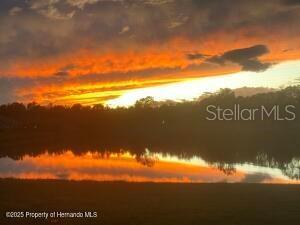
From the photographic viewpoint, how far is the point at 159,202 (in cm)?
661

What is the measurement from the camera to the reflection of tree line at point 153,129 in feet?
24.0

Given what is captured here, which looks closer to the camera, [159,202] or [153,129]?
[159,202]

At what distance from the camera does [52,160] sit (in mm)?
9055

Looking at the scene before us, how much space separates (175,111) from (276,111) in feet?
5.13

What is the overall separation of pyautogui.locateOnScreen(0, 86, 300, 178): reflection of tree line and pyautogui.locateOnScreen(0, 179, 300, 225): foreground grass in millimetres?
858

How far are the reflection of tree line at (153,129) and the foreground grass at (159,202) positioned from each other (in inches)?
33.8

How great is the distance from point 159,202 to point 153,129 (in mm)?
2053

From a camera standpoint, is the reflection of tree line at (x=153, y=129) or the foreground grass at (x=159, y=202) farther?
the reflection of tree line at (x=153, y=129)

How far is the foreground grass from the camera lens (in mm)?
6059

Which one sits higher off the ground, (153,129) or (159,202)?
(153,129)

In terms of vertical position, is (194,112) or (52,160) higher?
(194,112)

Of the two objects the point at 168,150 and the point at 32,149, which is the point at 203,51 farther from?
the point at 32,149

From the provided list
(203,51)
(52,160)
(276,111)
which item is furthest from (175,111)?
(52,160)

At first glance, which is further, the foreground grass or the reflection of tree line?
the reflection of tree line
